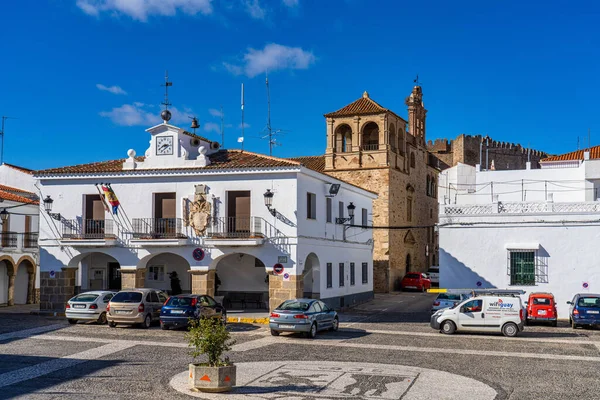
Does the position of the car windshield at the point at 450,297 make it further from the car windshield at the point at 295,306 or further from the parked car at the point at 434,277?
the parked car at the point at 434,277

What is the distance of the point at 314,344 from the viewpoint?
21.5 m

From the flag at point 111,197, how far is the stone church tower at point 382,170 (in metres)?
22.3

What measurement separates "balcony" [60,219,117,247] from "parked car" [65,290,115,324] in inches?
163

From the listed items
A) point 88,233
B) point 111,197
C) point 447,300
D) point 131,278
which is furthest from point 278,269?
point 88,233

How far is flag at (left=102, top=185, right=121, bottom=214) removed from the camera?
31.0 m

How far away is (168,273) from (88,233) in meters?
4.85

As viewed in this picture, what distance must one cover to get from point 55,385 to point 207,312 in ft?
36.0

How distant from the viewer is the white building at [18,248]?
3738 cm

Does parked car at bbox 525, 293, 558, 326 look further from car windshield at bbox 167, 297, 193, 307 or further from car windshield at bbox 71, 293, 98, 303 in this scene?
car windshield at bbox 71, 293, 98, 303

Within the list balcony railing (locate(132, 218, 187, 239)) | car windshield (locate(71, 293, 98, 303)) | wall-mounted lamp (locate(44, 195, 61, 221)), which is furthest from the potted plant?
wall-mounted lamp (locate(44, 195, 61, 221))

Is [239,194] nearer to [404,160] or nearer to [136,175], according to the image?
[136,175]

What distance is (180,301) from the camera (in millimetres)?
25016

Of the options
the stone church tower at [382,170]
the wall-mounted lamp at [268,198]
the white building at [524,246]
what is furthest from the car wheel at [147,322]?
the stone church tower at [382,170]

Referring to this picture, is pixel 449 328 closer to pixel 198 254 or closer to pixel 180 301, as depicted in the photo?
pixel 180 301
